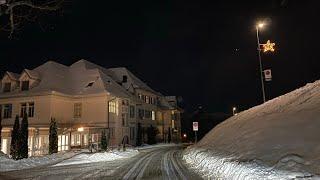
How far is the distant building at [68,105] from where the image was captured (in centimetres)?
4072

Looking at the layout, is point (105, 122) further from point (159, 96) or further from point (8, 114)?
point (159, 96)

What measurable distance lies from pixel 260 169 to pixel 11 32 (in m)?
10.0

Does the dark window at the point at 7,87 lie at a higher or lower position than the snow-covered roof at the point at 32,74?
lower

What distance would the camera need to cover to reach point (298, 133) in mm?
12742

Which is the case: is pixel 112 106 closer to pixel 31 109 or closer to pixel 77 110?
pixel 77 110

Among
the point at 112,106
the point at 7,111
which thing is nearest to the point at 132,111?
the point at 112,106

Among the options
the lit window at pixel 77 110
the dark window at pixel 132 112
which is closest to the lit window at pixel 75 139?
the lit window at pixel 77 110

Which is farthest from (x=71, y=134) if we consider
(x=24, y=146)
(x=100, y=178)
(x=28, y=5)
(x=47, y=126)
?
(x=28, y=5)

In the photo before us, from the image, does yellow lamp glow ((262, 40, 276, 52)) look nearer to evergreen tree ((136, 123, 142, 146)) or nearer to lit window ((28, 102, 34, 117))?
lit window ((28, 102, 34, 117))

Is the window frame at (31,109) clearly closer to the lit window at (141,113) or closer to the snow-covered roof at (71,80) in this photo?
the snow-covered roof at (71,80)

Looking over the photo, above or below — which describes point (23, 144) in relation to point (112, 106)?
below

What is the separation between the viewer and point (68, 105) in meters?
44.7

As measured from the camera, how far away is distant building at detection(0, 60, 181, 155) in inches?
1603

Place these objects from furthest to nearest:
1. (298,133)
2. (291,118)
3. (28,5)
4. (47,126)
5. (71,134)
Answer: (71,134)
(47,126)
(291,118)
(298,133)
(28,5)
